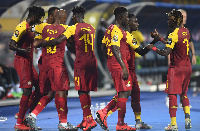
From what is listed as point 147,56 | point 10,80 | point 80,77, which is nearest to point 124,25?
point 80,77

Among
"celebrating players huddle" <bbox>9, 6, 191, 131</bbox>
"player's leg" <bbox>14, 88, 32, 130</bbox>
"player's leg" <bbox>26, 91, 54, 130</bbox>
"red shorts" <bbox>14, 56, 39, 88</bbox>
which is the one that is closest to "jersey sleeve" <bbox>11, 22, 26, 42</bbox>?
"celebrating players huddle" <bbox>9, 6, 191, 131</bbox>

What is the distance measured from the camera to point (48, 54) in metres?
7.23

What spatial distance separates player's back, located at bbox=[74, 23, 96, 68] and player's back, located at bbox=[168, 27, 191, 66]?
1259 millimetres

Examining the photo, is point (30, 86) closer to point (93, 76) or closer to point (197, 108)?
point (93, 76)

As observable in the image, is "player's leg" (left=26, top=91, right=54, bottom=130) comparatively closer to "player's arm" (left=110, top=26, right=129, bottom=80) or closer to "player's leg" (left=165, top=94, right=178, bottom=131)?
"player's arm" (left=110, top=26, right=129, bottom=80)

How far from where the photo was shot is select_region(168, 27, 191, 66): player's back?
7281mm

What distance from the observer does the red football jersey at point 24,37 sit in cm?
740

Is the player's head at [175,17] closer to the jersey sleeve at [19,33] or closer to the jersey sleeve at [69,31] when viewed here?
the jersey sleeve at [69,31]

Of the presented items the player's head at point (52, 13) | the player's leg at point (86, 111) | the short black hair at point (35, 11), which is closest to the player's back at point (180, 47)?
the player's leg at point (86, 111)

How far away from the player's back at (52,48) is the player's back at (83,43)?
0.23 metres

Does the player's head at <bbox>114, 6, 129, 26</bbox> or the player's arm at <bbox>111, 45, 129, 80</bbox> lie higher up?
the player's head at <bbox>114, 6, 129, 26</bbox>

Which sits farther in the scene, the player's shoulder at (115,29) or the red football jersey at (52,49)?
the red football jersey at (52,49)

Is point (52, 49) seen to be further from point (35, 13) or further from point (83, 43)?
point (35, 13)

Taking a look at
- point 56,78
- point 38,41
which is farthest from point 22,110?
point 38,41
